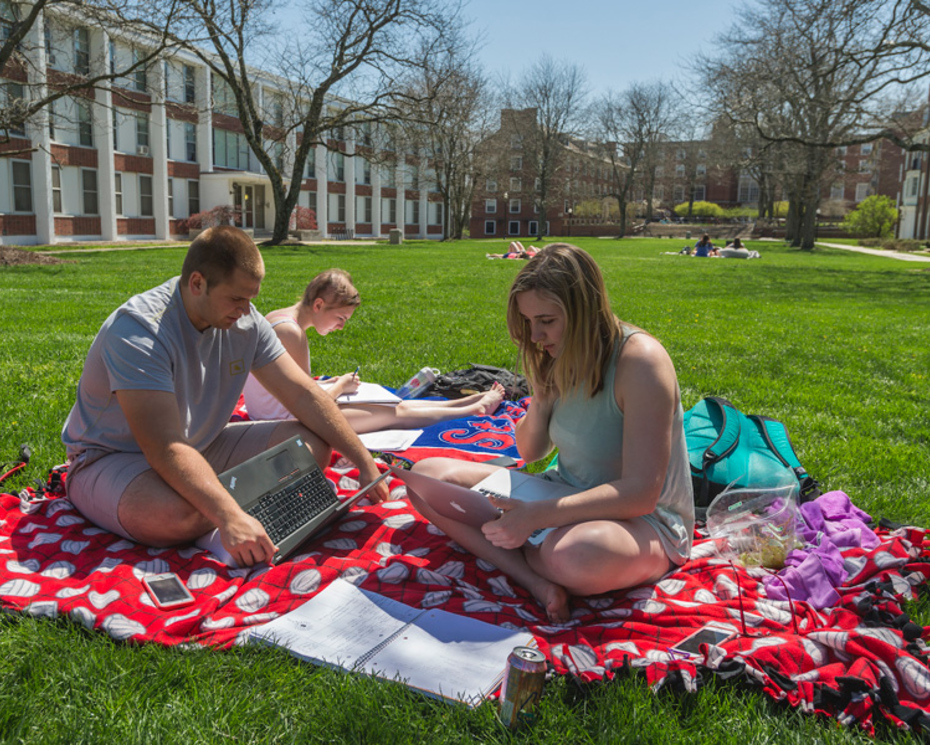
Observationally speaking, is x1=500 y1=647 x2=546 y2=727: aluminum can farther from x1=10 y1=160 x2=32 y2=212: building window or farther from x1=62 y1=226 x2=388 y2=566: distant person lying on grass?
x1=10 y1=160 x2=32 y2=212: building window

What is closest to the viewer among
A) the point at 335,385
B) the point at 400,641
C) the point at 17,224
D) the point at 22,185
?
the point at 400,641

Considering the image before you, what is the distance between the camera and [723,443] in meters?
3.95

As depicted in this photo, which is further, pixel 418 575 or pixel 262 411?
pixel 262 411

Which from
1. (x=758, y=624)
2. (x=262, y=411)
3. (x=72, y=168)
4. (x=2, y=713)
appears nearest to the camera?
(x=2, y=713)

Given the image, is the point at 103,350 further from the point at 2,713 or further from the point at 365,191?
the point at 365,191

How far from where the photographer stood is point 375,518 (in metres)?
3.63

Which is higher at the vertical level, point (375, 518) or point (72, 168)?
point (72, 168)

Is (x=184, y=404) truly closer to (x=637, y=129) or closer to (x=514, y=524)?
(x=514, y=524)

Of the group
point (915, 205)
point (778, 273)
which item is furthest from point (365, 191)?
point (915, 205)

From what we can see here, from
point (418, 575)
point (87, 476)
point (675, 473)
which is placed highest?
point (675, 473)

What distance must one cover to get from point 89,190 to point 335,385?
31.4 m

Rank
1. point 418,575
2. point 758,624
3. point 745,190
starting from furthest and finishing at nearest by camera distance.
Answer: point 745,190
point 418,575
point 758,624

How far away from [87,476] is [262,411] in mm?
1567

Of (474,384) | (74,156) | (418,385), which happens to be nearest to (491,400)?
(474,384)
